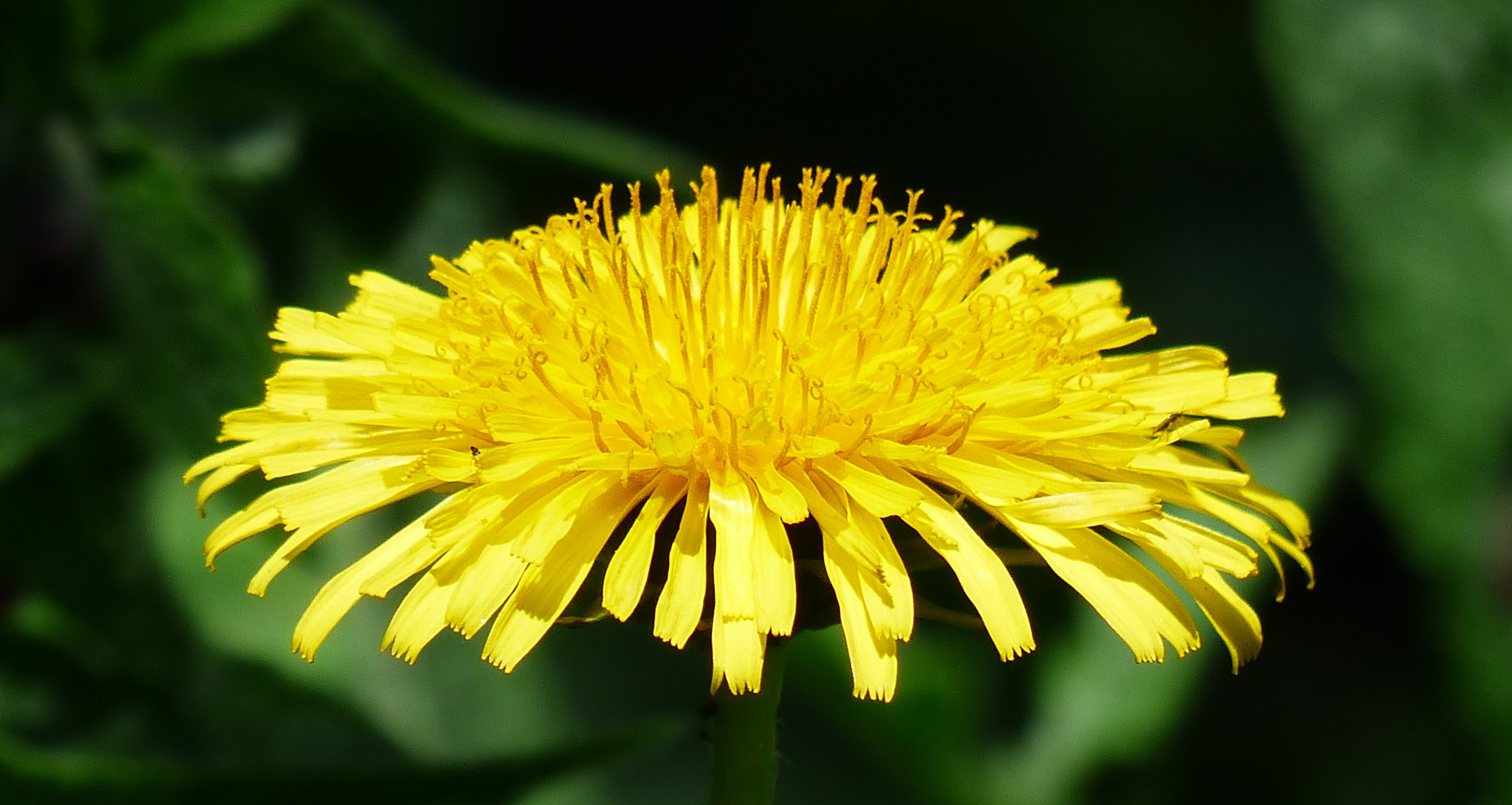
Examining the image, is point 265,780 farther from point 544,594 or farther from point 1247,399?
point 1247,399

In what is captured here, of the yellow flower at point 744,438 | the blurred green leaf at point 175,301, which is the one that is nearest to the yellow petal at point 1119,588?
the yellow flower at point 744,438

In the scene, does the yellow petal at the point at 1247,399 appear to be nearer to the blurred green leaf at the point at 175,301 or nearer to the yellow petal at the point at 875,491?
the yellow petal at the point at 875,491

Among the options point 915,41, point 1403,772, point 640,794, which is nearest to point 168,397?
point 640,794

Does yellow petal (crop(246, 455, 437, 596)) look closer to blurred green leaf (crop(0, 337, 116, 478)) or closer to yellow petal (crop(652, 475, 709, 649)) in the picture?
yellow petal (crop(652, 475, 709, 649))

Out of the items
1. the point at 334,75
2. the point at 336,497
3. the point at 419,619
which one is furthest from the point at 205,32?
the point at 419,619

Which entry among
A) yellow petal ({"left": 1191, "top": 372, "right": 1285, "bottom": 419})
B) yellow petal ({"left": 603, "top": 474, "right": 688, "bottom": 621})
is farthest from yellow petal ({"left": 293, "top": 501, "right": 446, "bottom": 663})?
yellow petal ({"left": 1191, "top": 372, "right": 1285, "bottom": 419})

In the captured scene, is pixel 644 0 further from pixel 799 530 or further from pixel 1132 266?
pixel 799 530
